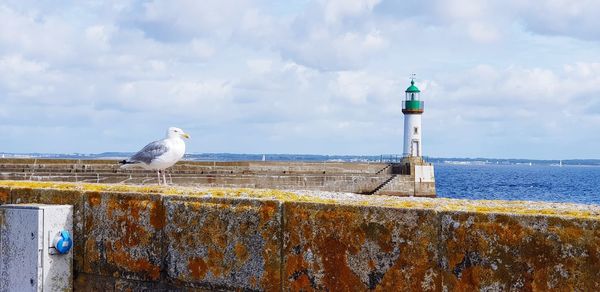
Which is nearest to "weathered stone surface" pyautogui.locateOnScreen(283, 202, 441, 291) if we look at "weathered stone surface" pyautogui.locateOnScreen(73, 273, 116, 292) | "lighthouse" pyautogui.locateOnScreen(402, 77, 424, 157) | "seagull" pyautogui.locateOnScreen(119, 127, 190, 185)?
"weathered stone surface" pyautogui.locateOnScreen(73, 273, 116, 292)

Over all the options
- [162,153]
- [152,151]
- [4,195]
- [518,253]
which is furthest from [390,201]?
[152,151]

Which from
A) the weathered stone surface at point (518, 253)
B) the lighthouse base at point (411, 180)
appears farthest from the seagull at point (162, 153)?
the lighthouse base at point (411, 180)

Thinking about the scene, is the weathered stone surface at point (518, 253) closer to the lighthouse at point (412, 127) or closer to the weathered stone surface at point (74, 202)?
the weathered stone surface at point (74, 202)

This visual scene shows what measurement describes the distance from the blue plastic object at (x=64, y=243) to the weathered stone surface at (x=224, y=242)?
2.11ft

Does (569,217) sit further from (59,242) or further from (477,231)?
(59,242)

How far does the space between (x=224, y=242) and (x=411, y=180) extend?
132 feet

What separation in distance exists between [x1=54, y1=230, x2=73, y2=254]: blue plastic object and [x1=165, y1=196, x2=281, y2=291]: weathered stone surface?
0.64 m

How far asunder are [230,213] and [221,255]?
23 cm

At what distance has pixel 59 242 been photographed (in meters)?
4.08

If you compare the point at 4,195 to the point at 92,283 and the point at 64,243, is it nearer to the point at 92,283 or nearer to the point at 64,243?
the point at 64,243

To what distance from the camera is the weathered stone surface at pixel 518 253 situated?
2.87m

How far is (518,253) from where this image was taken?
2.98 metres

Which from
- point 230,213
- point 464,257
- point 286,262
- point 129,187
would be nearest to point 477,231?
point 464,257

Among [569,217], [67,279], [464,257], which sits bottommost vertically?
[67,279]
